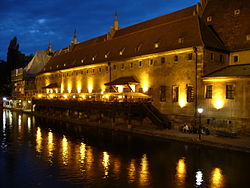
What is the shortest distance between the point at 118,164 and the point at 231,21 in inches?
958

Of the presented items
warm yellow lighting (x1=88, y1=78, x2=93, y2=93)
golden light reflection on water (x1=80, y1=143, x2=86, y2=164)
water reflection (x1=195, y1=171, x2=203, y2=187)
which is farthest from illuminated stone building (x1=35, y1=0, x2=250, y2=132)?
water reflection (x1=195, y1=171, x2=203, y2=187)

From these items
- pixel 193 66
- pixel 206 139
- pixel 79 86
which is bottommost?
pixel 206 139

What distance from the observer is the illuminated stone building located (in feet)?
92.6

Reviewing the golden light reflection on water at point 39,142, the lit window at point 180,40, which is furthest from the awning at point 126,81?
the golden light reflection on water at point 39,142

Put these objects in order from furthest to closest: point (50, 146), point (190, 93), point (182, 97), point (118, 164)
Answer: point (182, 97)
point (190, 93)
point (50, 146)
point (118, 164)

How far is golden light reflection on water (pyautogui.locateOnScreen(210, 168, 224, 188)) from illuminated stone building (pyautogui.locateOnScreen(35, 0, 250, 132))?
11.5 m

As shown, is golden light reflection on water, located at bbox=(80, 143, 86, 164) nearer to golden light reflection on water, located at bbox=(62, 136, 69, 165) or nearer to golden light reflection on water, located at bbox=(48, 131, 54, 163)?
golden light reflection on water, located at bbox=(62, 136, 69, 165)

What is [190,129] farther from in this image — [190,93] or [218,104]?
[190,93]

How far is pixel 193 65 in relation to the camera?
3084cm

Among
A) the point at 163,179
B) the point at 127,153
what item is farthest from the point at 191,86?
the point at 163,179

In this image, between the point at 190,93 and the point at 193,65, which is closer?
the point at 193,65

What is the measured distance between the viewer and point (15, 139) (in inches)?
1152

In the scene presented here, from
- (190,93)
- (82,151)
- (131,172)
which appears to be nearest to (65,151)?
(82,151)

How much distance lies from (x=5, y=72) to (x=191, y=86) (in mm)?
95241
